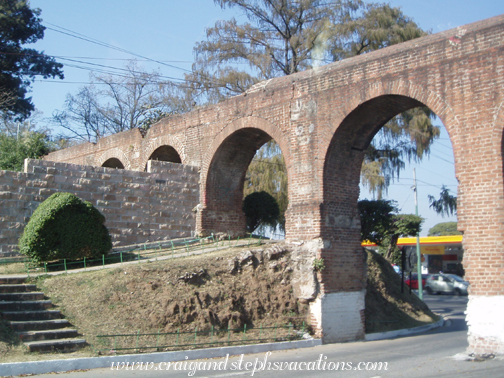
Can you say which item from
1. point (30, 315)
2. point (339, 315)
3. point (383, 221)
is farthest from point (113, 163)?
point (339, 315)

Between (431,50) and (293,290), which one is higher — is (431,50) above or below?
above

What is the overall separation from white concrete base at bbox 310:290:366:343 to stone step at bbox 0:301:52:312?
625 centimetres

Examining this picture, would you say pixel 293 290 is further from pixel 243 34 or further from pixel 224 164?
pixel 243 34

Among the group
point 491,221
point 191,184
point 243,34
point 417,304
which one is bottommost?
point 417,304

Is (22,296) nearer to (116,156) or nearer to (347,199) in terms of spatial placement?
(347,199)

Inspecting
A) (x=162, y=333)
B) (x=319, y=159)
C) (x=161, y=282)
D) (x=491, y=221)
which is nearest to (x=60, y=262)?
(x=161, y=282)

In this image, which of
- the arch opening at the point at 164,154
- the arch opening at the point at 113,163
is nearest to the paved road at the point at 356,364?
the arch opening at the point at 164,154

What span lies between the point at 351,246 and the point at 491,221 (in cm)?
417

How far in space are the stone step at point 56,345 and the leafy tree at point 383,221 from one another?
11.6 metres

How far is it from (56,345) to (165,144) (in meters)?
11.1

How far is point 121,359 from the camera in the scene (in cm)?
913

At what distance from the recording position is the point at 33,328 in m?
9.78

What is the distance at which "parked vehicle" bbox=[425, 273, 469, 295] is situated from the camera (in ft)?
94.3

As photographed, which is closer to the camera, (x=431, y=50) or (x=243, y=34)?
(x=431, y=50)
